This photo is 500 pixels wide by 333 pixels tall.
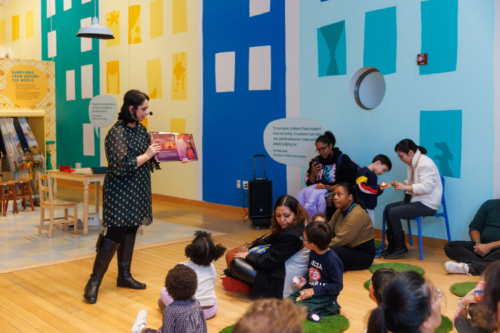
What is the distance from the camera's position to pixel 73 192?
1131cm

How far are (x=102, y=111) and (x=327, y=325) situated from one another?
29.3 ft

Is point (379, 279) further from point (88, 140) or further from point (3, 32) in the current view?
point (3, 32)

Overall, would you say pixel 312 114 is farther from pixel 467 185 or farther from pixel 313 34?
pixel 467 185

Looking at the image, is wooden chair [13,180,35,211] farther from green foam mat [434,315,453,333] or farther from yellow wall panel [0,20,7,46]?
green foam mat [434,315,453,333]

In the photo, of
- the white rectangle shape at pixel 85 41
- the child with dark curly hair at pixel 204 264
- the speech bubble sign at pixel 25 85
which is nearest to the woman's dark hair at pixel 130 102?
the child with dark curly hair at pixel 204 264

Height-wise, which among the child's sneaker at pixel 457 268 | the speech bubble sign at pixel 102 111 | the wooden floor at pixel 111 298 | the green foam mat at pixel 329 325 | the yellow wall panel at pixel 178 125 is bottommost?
the wooden floor at pixel 111 298

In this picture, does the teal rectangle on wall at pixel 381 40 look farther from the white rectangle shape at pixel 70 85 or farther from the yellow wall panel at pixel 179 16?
the white rectangle shape at pixel 70 85

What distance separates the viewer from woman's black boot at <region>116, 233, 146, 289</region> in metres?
4.46

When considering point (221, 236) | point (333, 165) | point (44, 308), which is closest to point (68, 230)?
point (221, 236)

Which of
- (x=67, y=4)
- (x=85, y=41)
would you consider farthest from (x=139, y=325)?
(x=67, y=4)

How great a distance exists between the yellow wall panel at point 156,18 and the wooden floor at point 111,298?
5.21 meters

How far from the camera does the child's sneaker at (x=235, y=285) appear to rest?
4.49m

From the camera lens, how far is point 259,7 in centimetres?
801

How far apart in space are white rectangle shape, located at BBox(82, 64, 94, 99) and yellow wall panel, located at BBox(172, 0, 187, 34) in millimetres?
3082
